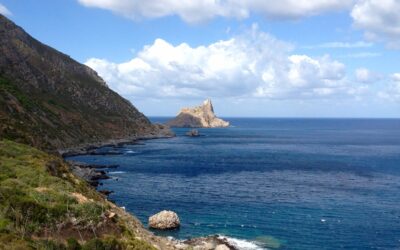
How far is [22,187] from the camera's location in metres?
50.0

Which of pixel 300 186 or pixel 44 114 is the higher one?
pixel 44 114

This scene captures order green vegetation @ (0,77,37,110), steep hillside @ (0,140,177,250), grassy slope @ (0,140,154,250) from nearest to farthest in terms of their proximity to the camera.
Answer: grassy slope @ (0,140,154,250) < steep hillside @ (0,140,177,250) < green vegetation @ (0,77,37,110)

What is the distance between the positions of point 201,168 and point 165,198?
44471 mm

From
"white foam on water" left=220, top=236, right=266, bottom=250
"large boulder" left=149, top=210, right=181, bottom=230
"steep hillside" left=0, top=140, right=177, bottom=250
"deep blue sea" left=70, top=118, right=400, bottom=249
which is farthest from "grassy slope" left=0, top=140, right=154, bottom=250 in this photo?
"deep blue sea" left=70, top=118, right=400, bottom=249

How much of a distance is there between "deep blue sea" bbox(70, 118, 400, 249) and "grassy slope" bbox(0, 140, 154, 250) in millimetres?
14748

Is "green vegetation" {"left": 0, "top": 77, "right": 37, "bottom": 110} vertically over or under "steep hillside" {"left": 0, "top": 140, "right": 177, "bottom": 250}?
over

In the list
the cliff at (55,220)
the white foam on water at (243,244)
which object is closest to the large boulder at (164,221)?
the cliff at (55,220)

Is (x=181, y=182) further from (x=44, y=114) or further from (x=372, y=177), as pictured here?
(x=44, y=114)

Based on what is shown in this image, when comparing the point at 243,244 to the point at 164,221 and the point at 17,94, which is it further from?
the point at 17,94

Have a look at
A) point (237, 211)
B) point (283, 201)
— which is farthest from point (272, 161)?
point (237, 211)

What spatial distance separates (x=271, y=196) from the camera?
87.0 metres

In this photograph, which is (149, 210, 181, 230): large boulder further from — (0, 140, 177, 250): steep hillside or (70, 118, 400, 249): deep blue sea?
(0, 140, 177, 250): steep hillside

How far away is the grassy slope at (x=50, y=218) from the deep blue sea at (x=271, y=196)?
14748mm

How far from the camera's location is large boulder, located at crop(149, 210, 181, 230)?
62562 mm
